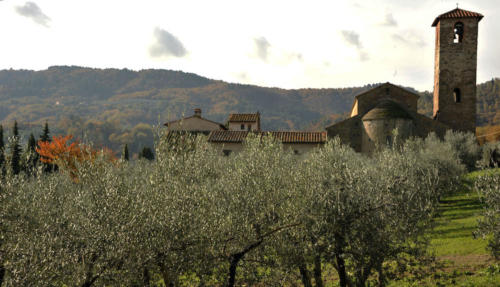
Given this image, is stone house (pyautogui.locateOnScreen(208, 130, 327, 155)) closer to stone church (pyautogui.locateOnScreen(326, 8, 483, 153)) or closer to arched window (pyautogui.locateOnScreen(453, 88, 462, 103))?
stone church (pyautogui.locateOnScreen(326, 8, 483, 153))

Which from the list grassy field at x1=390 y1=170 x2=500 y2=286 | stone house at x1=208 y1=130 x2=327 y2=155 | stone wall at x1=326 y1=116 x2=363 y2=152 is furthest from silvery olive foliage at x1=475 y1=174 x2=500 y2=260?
stone wall at x1=326 y1=116 x2=363 y2=152

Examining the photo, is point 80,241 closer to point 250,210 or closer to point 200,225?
point 200,225

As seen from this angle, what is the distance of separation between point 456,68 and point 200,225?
40912 mm

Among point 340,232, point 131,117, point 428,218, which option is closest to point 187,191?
point 340,232

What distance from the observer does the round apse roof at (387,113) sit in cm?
3669

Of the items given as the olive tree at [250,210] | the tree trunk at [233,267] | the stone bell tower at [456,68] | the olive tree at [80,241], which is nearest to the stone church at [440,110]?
the stone bell tower at [456,68]

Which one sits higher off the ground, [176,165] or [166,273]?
[176,165]

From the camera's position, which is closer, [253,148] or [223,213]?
[223,213]

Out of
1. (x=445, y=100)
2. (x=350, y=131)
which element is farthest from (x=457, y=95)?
(x=350, y=131)

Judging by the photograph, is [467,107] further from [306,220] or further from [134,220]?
[134,220]

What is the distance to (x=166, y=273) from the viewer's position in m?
8.29

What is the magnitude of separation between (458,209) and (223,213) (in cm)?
2125

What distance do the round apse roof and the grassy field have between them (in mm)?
15030

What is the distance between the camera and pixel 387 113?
3691 centimetres
